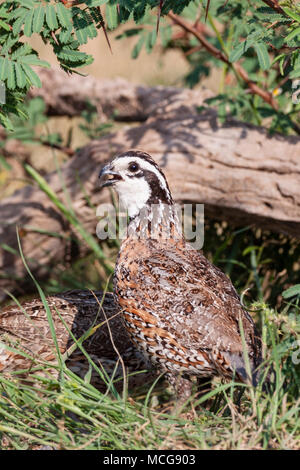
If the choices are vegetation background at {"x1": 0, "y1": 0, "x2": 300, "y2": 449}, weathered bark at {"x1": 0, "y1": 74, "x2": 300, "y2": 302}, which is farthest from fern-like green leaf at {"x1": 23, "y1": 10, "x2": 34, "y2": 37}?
weathered bark at {"x1": 0, "y1": 74, "x2": 300, "y2": 302}

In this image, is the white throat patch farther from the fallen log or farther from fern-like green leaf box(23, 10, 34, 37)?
the fallen log

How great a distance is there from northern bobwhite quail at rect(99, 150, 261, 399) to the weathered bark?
1023mm

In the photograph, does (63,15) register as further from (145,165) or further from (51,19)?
(145,165)

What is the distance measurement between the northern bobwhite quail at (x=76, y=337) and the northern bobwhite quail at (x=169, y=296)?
0.45 m

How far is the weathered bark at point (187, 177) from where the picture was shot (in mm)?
5094

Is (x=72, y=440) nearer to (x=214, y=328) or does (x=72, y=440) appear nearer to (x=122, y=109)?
(x=214, y=328)

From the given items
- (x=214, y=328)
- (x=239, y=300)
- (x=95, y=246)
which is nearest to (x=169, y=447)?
(x=214, y=328)

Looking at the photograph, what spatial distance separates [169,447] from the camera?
3.15 meters

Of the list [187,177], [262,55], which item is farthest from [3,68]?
[187,177]

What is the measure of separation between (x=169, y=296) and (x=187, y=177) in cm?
181

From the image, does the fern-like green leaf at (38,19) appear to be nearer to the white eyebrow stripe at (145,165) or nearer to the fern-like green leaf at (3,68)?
the fern-like green leaf at (3,68)

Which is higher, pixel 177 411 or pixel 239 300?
pixel 239 300

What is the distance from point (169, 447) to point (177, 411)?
0.32 metres

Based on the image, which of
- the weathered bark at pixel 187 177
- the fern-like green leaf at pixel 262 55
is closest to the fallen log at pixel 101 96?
the weathered bark at pixel 187 177
